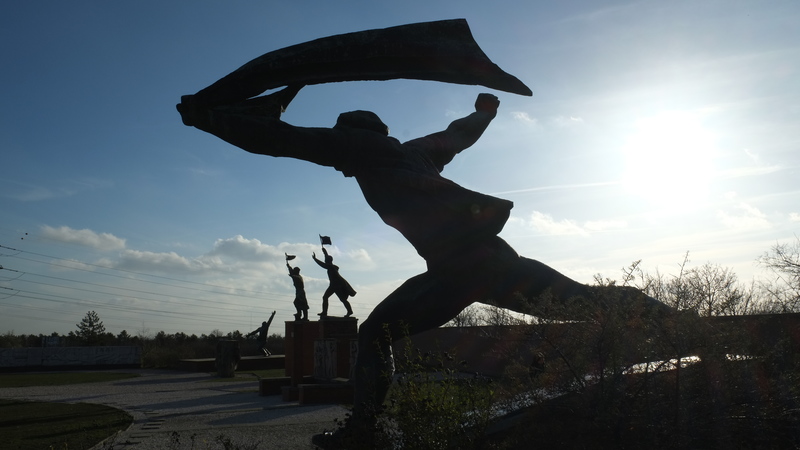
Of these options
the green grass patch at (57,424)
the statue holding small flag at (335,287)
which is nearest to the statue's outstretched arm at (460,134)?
the green grass patch at (57,424)

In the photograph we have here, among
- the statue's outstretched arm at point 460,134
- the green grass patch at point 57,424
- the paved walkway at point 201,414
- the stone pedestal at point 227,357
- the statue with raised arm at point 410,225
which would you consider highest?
the statue's outstretched arm at point 460,134

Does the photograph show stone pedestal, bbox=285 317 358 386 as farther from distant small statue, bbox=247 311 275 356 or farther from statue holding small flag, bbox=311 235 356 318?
distant small statue, bbox=247 311 275 356

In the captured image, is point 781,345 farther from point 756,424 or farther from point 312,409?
point 312,409

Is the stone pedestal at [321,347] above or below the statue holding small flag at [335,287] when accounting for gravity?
below

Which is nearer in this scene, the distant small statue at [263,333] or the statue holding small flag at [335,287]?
the statue holding small flag at [335,287]

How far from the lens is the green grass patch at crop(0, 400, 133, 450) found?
278 inches

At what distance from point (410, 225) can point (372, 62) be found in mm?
1056

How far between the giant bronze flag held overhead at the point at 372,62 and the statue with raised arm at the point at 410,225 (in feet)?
0.45

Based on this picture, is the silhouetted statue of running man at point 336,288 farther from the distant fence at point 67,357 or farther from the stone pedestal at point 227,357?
the distant fence at point 67,357

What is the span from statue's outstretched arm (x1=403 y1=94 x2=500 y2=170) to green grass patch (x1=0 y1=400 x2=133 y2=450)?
4.24 m

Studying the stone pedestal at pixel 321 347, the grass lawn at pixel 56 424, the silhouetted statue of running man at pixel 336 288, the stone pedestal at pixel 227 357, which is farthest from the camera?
the stone pedestal at pixel 227 357

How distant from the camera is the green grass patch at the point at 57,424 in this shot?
707 cm

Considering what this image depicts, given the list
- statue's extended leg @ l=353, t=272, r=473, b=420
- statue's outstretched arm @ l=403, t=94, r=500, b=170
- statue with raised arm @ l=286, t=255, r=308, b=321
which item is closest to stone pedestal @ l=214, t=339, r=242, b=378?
statue with raised arm @ l=286, t=255, r=308, b=321

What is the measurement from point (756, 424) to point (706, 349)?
45 cm
